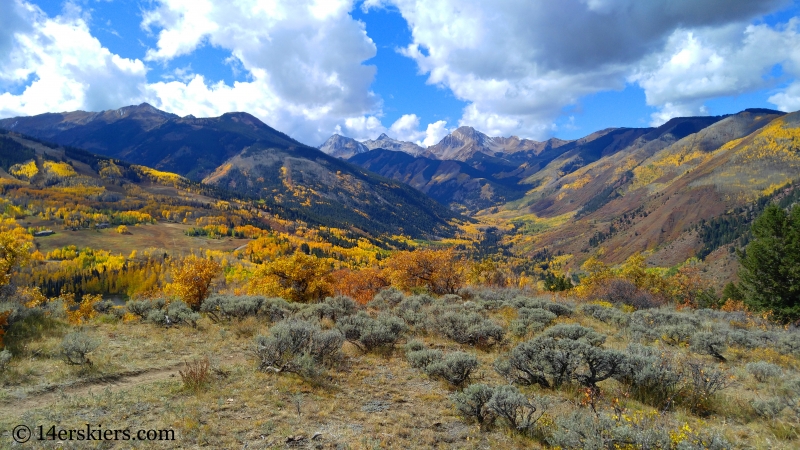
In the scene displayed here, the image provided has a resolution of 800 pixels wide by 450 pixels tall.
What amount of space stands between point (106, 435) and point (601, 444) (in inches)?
436

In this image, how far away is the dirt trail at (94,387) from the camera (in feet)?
31.1

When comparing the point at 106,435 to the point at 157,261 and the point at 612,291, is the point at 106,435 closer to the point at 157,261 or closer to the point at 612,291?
the point at 612,291

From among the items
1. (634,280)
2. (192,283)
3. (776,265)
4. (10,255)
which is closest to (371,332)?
(192,283)

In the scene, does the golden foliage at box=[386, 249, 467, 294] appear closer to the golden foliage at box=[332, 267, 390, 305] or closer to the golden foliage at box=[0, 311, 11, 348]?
the golden foliage at box=[332, 267, 390, 305]

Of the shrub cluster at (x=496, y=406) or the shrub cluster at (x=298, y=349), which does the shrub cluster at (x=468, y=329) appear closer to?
the shrub cluster at (x=298, y=349)

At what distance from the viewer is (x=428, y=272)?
37.8 m

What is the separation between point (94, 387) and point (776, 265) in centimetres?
6012

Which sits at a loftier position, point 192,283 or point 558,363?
point 192,283

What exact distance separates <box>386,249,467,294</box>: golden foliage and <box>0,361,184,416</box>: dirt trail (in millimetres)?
26069

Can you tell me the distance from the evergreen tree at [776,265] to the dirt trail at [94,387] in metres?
55.5

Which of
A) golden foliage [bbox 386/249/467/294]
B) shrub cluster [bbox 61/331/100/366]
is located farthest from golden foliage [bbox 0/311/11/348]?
golden foliage [bbox 386/249/467/294]

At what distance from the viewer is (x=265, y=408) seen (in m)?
10.1

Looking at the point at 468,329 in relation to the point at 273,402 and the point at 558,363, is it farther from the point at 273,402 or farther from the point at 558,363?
the point at 273,402

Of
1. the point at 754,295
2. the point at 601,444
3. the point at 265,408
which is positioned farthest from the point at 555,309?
the point at 754,295
